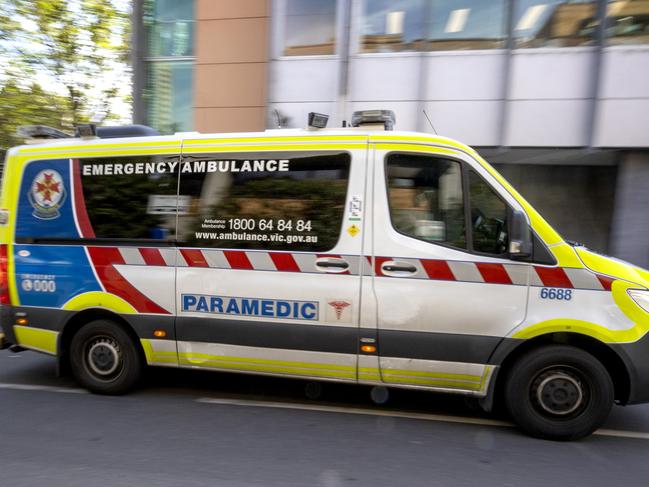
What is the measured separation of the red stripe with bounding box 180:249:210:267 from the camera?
430 cm

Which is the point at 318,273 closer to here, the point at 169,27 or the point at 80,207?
the point at 80,207

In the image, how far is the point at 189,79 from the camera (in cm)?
1264

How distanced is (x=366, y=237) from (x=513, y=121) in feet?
23.7

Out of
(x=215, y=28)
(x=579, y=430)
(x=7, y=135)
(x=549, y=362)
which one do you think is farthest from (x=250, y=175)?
(x=7, y=135)

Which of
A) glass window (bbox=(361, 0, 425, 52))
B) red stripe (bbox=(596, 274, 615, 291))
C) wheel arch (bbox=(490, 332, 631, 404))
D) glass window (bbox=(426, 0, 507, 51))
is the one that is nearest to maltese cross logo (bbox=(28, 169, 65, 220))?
wheel arch (bbox=(490, 332, 631, 404))

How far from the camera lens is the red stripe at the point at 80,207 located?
4.57m

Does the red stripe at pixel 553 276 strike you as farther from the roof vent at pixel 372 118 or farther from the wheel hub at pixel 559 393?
the roof vent at pixel 372 118

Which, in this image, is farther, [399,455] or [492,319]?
[492,319]

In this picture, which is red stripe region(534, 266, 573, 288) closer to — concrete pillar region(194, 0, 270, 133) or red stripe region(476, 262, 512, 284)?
red stripe region(476, 262, 512, 284)

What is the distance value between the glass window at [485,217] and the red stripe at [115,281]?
8.92 ft

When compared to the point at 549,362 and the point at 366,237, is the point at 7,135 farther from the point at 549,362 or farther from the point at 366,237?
the point at 549,362

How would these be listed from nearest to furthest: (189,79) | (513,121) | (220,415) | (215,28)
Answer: (220,415)
(513,121)
(215,28)
(189,79)

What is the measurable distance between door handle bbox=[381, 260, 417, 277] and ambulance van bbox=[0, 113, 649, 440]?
0.4 inches

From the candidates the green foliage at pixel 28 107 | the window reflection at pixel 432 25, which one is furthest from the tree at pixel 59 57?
the window reflection at pixel 432 25
